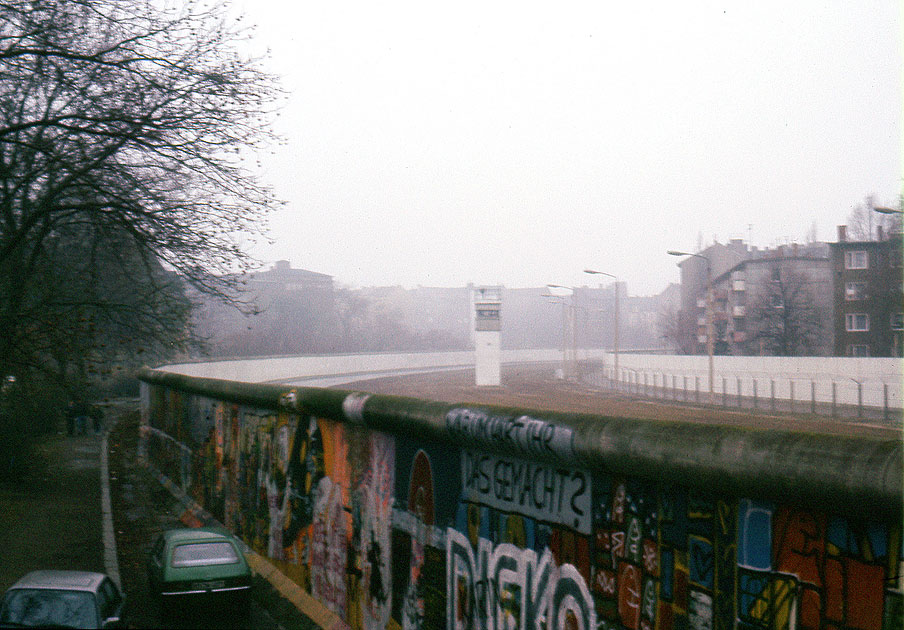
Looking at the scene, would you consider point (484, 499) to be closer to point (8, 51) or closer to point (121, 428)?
point (8, 51)

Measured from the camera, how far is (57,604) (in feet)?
27.7

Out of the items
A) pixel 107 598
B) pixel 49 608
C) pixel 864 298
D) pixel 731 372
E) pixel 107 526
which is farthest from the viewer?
pixel 864 298

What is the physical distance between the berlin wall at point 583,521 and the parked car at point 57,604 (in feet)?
8.75

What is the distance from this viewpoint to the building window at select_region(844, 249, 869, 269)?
2464 inches

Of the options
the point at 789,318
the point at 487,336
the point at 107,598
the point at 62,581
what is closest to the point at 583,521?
the point at 107,598

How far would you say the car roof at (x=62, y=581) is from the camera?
864 cm

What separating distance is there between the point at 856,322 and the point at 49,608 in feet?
215

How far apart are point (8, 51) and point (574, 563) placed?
14.3 m

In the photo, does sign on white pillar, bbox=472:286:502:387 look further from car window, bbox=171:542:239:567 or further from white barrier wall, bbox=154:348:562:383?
car window, bbox=171:542:239:567

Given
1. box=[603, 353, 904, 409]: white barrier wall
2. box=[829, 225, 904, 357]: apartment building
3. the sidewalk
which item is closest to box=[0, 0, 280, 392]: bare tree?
the sidewalk

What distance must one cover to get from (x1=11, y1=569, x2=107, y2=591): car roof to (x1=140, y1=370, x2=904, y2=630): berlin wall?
8.97ft

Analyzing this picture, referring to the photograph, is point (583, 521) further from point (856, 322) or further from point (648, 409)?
point (856, 322)

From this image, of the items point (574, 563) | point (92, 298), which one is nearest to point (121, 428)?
point (92, 298)

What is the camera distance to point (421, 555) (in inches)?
305
